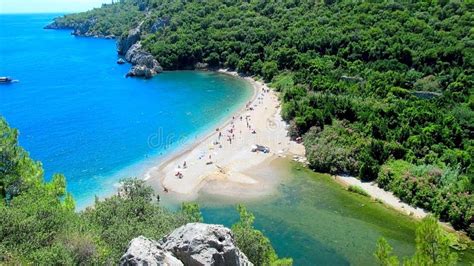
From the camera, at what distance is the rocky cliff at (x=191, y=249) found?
1320 cm

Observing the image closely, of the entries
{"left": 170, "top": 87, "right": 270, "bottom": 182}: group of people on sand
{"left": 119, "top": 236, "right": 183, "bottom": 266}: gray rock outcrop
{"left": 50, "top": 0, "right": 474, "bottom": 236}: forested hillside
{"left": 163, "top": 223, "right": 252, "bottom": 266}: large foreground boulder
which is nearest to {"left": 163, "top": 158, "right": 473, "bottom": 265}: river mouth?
{"left": 50, "top": 0, "right": 474, "bottom": 236}: forested hillside

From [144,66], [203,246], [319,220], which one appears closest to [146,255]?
[203,246]

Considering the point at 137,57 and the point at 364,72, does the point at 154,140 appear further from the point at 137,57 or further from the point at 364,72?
the point at 137,57

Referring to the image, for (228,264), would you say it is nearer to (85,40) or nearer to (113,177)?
(113,177)

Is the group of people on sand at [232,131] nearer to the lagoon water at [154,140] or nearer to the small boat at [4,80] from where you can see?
the lagoon water at [154,140]

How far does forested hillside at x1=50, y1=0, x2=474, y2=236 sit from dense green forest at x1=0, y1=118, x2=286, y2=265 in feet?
84.3

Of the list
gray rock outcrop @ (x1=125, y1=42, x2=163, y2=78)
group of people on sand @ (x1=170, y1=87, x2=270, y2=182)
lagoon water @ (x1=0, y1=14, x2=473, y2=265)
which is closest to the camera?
lagoon water @ (x1=0, y1=14, x2=473, y2=265)

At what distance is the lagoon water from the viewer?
122ft

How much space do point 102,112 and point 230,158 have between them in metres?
32.7

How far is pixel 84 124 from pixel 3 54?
97.1m

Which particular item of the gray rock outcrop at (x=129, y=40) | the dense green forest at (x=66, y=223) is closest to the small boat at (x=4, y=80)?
the gray rock outcrop at (x=129, y=40)

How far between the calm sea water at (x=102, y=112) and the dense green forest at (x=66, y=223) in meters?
19.7

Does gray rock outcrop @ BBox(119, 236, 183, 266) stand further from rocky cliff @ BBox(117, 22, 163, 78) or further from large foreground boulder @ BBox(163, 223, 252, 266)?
rocky cliff @ BBox(117, 22, 163, 78)

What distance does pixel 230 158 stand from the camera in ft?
175
